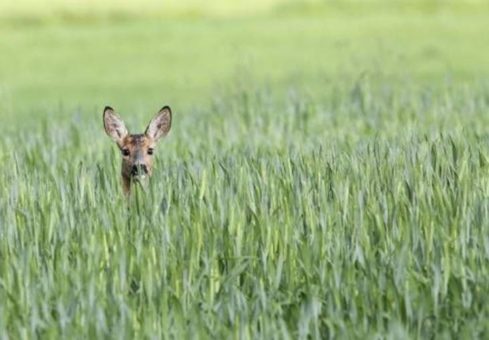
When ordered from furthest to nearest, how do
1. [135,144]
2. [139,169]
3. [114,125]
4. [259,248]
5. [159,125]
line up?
[159,125]
[114,125]
[135,144]
[139,169]
[259,248]

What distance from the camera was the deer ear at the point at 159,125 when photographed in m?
7.76

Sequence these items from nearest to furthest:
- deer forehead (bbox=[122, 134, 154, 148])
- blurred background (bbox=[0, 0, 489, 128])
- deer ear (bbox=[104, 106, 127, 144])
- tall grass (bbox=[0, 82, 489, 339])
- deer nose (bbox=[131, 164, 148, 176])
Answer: tall grass (bbox=[0, 82, 489, 339])
deer nose (bbox=[131, 164, 148, 176])
deer forehead (bbox=[122, 134, 154, 148])
deer ear (bbox=[104, 106, 127, 144])
blurred background (bbox=[0, 0, 489, 128])

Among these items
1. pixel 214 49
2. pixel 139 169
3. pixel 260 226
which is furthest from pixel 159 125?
pixel 214 49

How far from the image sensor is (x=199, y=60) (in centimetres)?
1853

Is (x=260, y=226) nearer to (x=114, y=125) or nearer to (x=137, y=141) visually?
(x=137, y=141)

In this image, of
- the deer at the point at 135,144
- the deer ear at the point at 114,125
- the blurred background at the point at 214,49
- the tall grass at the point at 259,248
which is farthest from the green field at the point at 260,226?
the blurred background at the point at 214,49

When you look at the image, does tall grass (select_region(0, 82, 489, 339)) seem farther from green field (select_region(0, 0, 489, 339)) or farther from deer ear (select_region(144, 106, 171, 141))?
deer ear (select_region(144, 106, 171, 141))

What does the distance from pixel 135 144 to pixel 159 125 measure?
28cm

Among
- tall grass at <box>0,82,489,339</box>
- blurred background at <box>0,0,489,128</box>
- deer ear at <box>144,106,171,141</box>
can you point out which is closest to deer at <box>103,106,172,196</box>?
deer ear at <box>144,106,171,141</box>

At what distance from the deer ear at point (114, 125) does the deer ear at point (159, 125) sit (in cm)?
12

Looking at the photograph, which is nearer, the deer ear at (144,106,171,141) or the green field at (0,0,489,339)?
the green field at (0,0,489,339)

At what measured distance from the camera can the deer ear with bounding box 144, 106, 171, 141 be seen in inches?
306

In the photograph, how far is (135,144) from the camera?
24.9ft

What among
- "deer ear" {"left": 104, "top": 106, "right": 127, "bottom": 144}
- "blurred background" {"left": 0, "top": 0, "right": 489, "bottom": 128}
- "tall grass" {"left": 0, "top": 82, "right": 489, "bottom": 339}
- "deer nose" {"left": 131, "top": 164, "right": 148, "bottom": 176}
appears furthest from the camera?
"blurred background" {"left": 0, "top": 0, "right": 489, "bottom": 128}
